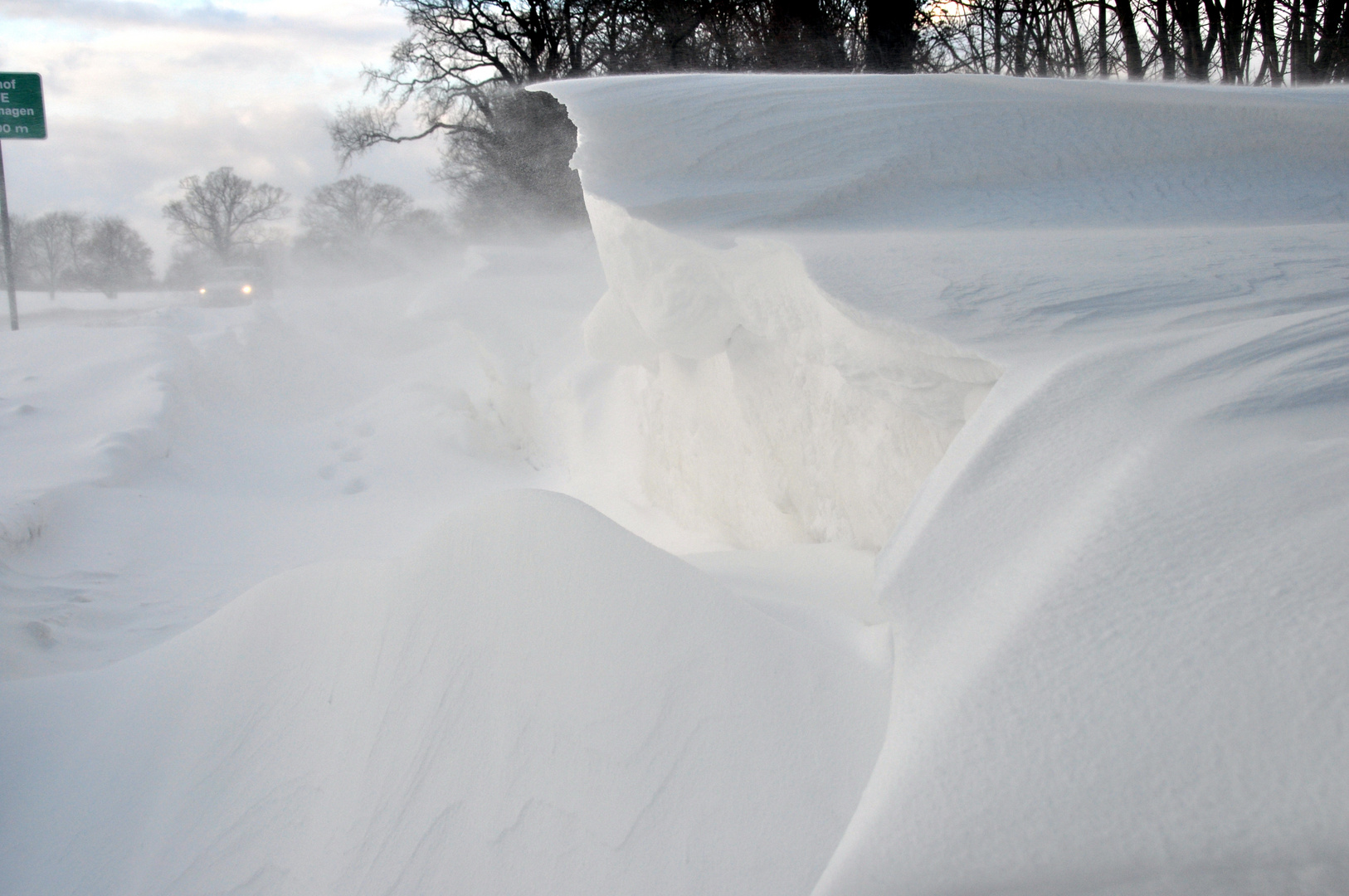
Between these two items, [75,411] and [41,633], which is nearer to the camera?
[41,633]

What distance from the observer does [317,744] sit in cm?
150

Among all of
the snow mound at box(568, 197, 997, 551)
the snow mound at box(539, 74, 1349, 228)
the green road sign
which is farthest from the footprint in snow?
the green road sign

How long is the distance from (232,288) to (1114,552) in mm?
12766

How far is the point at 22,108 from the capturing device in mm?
6996

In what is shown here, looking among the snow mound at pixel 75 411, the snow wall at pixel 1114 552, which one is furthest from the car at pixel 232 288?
the snow wall at pixel 1114 552

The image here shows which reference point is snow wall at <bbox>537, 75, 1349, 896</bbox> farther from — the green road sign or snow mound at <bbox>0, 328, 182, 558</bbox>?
the green road sign

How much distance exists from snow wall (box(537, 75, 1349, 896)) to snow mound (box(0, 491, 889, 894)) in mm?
218

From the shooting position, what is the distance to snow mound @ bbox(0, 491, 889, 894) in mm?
992

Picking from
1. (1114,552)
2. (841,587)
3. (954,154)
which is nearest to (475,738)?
(841,587)

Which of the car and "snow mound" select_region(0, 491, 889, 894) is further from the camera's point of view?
the car

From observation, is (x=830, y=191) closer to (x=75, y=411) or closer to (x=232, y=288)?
(x=75, y=411)

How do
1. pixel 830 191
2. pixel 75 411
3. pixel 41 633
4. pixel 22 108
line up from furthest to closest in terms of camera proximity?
pixel 22 108 → pixel 75 411 → pixel 41 633 → pixel 830 191

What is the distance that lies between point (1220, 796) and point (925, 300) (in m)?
0.90

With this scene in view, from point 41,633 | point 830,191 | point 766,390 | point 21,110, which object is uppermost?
point 21,110
